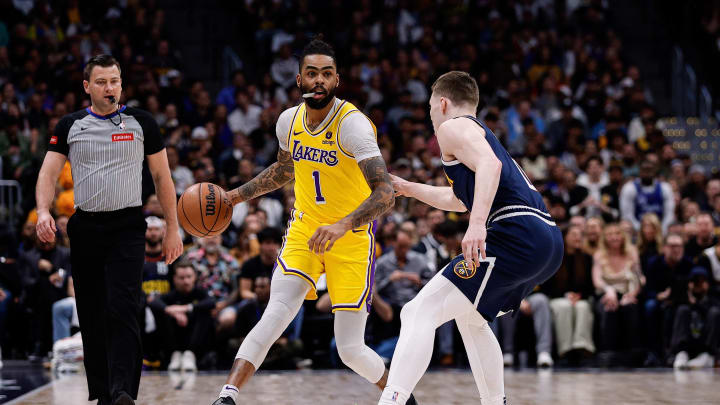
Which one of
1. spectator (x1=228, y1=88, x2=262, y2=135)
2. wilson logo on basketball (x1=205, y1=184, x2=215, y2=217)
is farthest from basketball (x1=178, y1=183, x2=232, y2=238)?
spectator (x1=228, y1=88, x2=262, y2=135)

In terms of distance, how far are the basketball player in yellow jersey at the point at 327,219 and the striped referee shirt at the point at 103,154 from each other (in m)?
0.94

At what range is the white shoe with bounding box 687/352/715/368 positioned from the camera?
10.4 m

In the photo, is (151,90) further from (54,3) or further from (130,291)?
(130,291)

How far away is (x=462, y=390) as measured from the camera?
8.20m

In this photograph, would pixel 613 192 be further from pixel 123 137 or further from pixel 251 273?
pixel 123 137

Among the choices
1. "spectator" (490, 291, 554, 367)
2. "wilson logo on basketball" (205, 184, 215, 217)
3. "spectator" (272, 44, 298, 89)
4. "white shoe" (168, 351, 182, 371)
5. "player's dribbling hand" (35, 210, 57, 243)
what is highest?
"spectator" (272, 44, 298, 89)

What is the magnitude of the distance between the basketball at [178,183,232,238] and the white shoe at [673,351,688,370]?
6.22 meters

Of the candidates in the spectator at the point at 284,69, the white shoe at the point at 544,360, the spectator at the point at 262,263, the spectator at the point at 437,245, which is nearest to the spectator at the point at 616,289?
the white shoe at the point at 544,360

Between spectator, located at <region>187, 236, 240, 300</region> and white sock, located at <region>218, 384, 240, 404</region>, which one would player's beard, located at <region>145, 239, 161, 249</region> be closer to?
spectator, located at <region>187, 236, 240, 300</region>

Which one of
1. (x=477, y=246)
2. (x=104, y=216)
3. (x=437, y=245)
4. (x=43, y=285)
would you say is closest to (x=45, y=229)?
(x=104, y=216)

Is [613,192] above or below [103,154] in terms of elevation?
above

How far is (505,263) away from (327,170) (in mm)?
1282

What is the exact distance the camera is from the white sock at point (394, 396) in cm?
482

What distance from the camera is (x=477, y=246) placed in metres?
4.77
